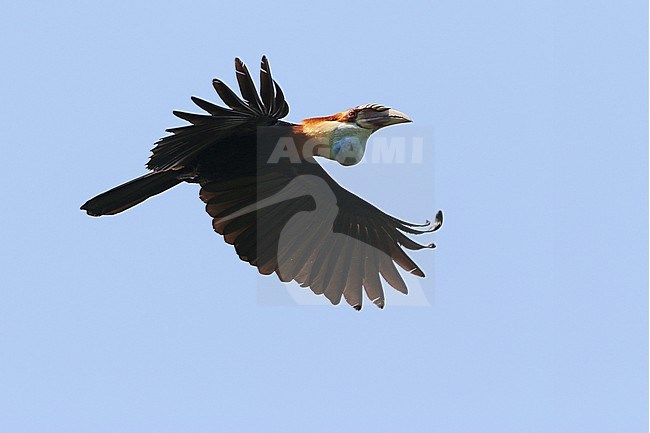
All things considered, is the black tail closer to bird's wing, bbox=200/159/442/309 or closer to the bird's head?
bird's wing, bbox=200/159/442/309

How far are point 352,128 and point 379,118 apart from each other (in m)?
0.20

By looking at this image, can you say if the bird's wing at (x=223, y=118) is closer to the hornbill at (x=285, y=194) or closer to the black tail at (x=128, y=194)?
the hornbill at (x=285, y=194)

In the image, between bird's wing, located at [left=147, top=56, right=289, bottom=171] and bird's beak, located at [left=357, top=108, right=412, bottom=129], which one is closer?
bird's wing, located at [left=147, top=56, right=289, bottom=171]

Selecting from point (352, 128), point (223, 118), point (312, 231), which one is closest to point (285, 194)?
point (312, 231)

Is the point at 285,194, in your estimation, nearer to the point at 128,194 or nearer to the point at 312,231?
the point at 312,231

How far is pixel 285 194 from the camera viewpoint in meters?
10.0

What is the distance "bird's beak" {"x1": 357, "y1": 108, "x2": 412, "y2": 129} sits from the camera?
9.31 meters

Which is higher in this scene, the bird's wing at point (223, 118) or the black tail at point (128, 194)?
the bird's wing at point (223, 118)

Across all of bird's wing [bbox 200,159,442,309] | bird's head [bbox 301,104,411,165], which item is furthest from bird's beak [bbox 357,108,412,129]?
bird's wing [bbox 200,159,442,309]

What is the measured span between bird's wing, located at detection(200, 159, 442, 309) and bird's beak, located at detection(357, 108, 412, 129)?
58 centimetres

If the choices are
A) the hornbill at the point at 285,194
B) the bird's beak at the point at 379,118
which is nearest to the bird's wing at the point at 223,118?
the hornbill at the point at 285,194

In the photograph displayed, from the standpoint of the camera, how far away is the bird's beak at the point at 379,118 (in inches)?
367

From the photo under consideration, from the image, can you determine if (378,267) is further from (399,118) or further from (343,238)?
(399,118)

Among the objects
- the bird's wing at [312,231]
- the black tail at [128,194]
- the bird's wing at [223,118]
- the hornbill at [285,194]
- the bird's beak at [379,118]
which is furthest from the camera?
the bird's wing at [312,231]
